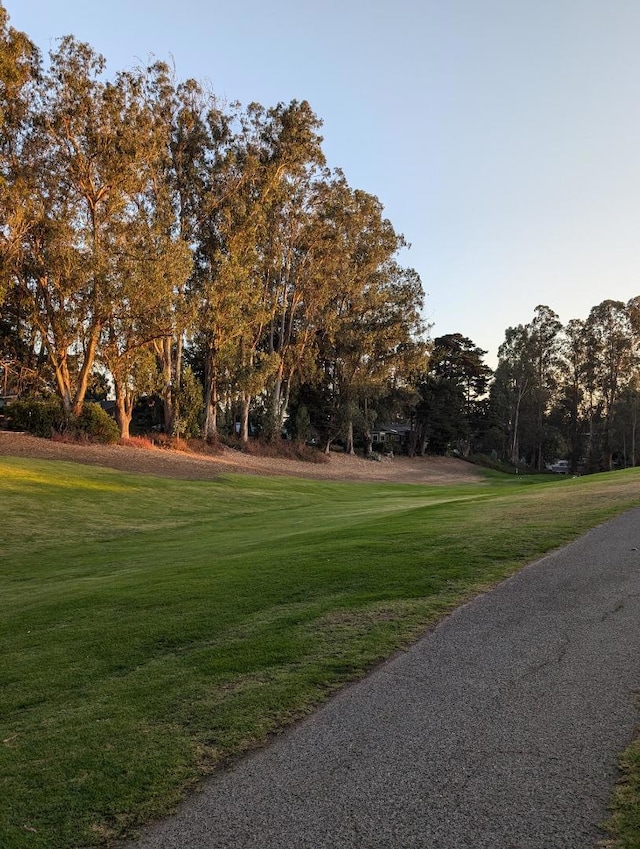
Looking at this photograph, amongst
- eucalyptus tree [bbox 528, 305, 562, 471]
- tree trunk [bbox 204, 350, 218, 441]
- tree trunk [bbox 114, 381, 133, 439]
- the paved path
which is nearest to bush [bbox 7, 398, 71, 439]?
tree trunk [bbox 114, 381, 133, 439]

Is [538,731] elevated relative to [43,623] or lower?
elevated

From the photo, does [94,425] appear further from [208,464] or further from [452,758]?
[452,758]

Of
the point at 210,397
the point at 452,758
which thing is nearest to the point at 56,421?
the point at 210,397

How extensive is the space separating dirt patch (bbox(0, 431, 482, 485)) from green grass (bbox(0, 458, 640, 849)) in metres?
15.3

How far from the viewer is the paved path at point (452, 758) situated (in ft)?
9.98

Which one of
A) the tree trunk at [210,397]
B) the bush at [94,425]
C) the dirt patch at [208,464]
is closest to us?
the dirt patch at [208,464]

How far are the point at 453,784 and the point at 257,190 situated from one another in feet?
146

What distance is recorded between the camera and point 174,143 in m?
41.7

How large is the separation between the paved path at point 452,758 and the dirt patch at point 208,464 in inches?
1070

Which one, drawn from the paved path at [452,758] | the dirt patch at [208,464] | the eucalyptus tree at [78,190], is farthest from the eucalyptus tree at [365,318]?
the paved path at [452,758]

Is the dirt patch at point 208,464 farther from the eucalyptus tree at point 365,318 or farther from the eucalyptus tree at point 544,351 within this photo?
the eucalyptus tree at point 544,351

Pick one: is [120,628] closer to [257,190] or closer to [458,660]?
[458,660]

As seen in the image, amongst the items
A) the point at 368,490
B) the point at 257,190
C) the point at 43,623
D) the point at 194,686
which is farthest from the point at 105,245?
the point at 194,686

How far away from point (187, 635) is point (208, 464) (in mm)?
30620
